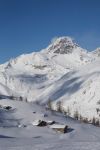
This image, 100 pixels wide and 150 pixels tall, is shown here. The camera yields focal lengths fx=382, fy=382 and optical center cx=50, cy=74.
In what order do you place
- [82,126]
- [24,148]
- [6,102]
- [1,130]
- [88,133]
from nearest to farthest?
1. [24,148]
2. [1,130]
3. [88,133]
4. [82,126]
5. [6,102]

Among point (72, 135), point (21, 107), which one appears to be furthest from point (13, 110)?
point (72, 135)

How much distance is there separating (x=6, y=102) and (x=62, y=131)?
212 feet

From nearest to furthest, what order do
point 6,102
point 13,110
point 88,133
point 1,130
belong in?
point 1,130, point 88,133, point 13,110, point 6,102

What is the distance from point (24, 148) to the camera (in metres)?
74.8

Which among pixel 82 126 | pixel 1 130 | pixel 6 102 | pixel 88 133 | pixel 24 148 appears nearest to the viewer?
pixel 24 148

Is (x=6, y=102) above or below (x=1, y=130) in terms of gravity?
above

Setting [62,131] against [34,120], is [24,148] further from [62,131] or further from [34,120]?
[34,120]

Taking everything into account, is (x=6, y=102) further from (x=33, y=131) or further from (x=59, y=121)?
(x=33, y=131)

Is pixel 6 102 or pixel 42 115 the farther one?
pixel 6 102

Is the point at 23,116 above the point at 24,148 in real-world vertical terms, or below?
above

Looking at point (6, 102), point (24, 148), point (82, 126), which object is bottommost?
point (24, 148)

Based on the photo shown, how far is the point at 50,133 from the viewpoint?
123875mm

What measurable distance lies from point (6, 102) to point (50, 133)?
2485 inches

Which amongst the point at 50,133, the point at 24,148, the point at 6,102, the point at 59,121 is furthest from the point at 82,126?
the point at 24,148
